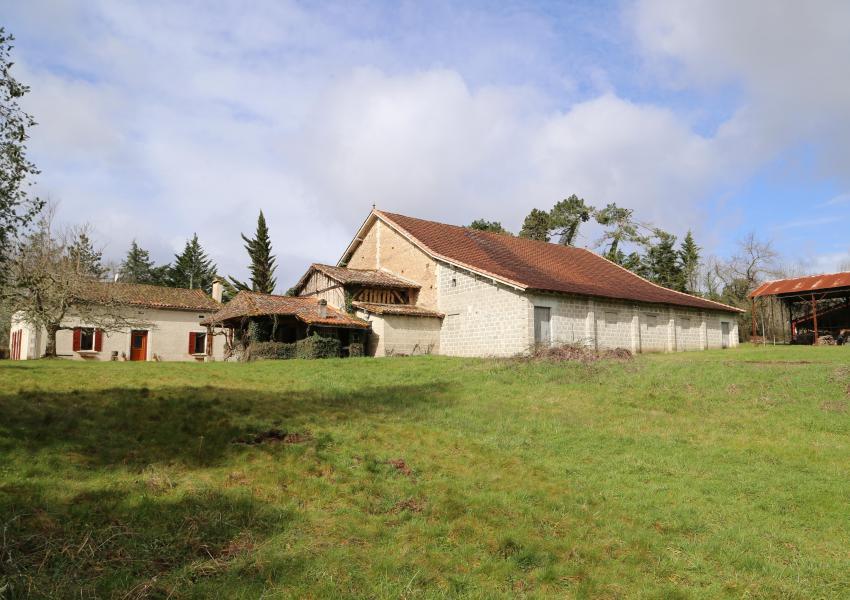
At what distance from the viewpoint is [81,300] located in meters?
28.6

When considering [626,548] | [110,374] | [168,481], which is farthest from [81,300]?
[626,548]

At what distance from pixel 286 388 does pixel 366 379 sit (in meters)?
2.93

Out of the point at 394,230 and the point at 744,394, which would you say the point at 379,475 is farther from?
the point at 394,230

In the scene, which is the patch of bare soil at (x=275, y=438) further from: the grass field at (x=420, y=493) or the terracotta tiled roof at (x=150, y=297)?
the terracotta tiled roof at (x=150, y=297)

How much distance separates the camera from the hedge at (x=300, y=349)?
26.8m

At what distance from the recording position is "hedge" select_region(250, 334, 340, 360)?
2681 cm

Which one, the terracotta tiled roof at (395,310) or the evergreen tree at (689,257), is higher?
the evergreen tree at (689,257)

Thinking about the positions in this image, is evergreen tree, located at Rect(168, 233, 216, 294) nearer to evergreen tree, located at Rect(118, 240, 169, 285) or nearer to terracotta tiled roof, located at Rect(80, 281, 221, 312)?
evergreen tree, located at Rect(118, 240, 169, 285)

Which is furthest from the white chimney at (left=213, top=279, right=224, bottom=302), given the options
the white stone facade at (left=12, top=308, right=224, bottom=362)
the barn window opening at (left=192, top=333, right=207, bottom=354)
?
the barn window opening at (left=192, top=333, right=207, bottom=354)

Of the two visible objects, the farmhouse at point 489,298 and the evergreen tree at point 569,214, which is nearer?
the farmhouse at point 489,298

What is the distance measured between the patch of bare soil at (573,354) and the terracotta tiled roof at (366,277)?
365 inches

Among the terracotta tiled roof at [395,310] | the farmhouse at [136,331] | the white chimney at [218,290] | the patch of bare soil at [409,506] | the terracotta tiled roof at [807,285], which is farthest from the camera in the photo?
the white chimney at [218,290]

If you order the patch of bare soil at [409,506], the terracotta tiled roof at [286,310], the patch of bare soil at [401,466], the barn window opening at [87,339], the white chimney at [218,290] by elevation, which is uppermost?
the white chimney at [218,290]

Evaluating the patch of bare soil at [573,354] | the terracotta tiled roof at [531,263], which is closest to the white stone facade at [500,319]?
the terracotta tiled roof at [531,263]
